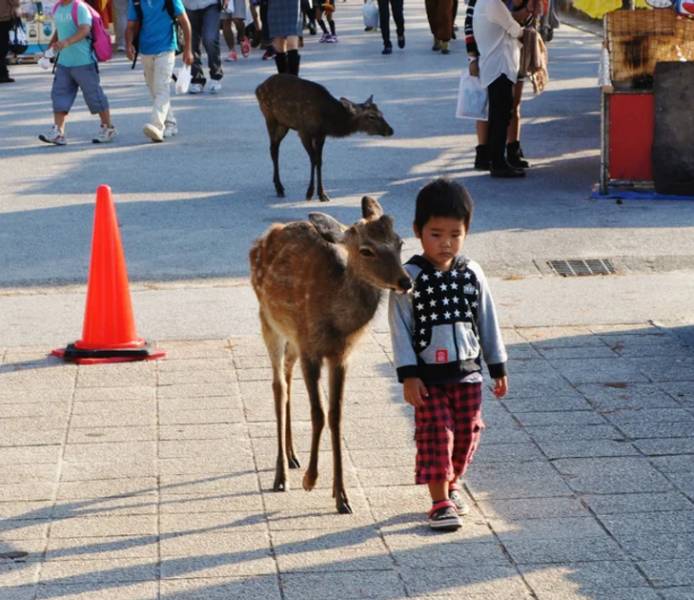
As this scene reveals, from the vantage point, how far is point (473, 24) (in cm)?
1377

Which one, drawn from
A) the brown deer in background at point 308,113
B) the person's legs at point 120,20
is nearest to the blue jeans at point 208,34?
the person's legs at point 120,20

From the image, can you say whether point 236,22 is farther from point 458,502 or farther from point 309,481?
point 458,502

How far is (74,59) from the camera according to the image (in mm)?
16375

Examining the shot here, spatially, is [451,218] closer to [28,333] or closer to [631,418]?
[631,418]

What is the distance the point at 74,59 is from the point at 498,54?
17.7 feet

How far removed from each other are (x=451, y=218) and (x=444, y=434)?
88 centimetres

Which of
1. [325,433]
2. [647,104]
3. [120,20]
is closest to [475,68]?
[647,104]

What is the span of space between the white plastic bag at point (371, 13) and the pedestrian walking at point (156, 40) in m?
15.1

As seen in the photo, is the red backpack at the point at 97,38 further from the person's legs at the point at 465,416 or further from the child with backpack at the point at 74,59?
the person's legs at the point at 465,416

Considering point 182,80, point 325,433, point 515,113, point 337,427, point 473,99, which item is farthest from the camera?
point 182,80

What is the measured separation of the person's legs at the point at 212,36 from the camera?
21156 mm

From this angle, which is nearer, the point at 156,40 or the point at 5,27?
the point at 156,40

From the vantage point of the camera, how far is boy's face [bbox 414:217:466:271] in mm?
5570

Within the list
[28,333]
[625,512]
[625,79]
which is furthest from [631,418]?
[625,79]
